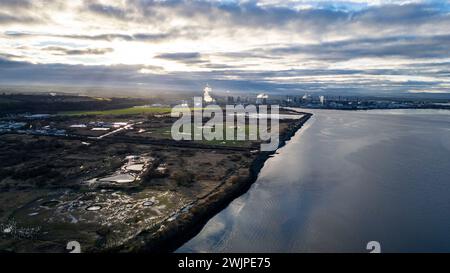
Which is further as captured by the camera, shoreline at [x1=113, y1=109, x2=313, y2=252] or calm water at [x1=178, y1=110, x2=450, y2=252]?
calm water at [x1=178, y1=110, x2=450, y2=252]

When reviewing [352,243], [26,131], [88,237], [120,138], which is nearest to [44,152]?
[120,138]

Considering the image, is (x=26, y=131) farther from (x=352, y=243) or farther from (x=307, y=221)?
(x=352, y=243)

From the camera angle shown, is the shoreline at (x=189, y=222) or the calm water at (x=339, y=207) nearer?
the shoreline at (x=189, y=222)

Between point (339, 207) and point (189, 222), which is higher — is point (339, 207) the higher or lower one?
the lower one

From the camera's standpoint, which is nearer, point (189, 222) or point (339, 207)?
point (189, 222)
